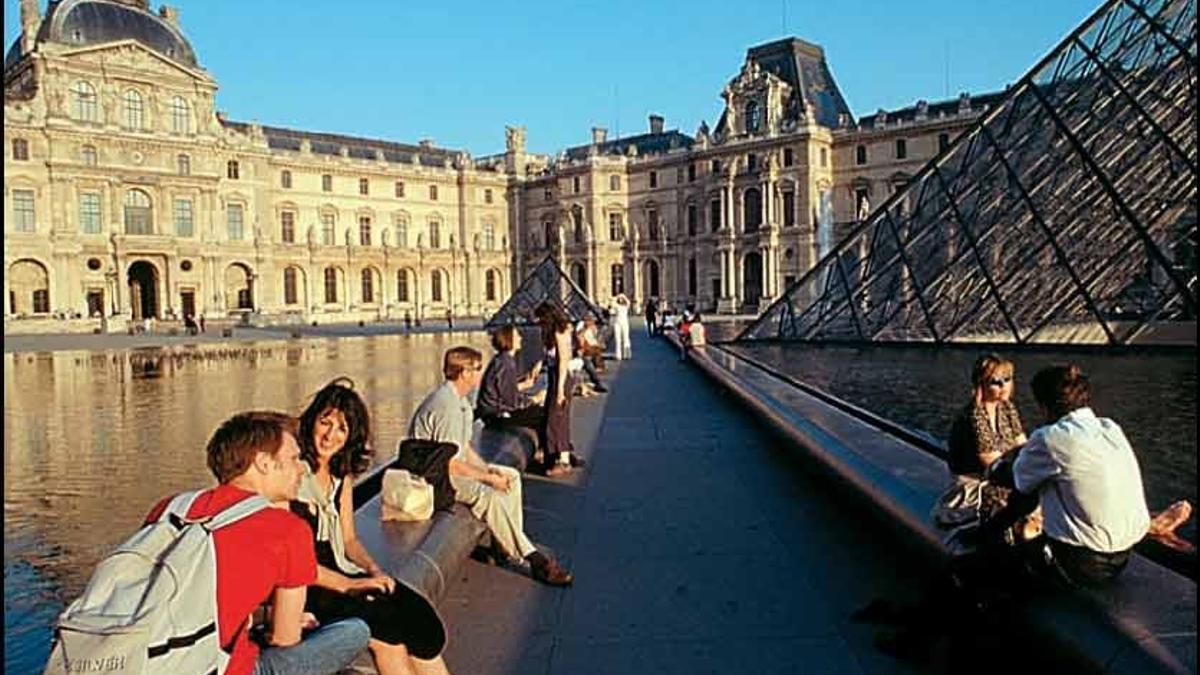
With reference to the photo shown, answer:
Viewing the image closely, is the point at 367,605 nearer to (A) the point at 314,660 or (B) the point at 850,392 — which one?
(A) the point at 314,660

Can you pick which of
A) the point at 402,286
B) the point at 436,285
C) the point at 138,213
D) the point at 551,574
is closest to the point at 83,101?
the point at 138,213

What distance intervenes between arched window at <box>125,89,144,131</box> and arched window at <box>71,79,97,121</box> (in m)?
1.52

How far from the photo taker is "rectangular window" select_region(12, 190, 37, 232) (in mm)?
44562

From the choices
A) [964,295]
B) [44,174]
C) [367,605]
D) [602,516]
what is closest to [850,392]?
[602,516]

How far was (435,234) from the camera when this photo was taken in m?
67.0

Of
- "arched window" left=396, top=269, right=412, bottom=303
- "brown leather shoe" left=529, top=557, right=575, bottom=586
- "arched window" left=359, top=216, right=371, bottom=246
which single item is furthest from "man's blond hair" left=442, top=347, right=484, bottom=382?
"arched window" left=396, top=269, right=412, bottom=303

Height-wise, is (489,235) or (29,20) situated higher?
(29,20)

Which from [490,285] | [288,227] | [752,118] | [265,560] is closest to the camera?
[265,560]

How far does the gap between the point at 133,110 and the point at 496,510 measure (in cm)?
5097

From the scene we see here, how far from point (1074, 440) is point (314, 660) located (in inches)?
83.9

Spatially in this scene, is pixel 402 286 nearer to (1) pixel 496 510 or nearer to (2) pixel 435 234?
(2) pixel 435 234

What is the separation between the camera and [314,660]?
7.84 ft

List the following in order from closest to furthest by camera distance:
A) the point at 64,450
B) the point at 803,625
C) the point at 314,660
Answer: the point at 314,660
the point at 803,625
the point at 64,450

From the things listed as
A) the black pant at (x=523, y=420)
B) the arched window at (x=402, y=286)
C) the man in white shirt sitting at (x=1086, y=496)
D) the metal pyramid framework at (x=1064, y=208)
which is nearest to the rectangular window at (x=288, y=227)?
the arched window at (x=402, y=286)
